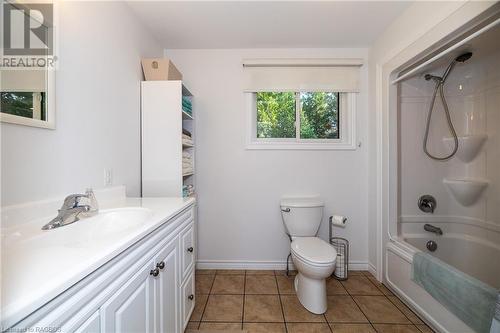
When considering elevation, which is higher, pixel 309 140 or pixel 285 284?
pixel 309 140

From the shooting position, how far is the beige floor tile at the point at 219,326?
1431 millimetres

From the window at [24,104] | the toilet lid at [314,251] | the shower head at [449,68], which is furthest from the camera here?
the shower head at [449,68]

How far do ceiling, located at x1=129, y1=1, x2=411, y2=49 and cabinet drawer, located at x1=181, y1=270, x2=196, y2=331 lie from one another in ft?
6.23

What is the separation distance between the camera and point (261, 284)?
196cm

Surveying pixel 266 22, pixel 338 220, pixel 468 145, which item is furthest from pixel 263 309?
pixel 266 22

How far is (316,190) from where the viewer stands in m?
2.21

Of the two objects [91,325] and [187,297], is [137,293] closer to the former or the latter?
[91,325]

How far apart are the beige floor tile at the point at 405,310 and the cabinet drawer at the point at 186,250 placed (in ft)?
5.16

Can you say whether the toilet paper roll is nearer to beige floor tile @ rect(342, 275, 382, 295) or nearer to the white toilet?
the white toilet

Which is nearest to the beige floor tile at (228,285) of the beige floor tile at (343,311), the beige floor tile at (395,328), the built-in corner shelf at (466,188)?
the beige floor tile at (343,311)

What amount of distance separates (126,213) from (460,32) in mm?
2180

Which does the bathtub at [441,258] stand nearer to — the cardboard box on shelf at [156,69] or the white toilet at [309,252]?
the white toilet at [309,252]

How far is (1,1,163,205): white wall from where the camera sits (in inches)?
34.4

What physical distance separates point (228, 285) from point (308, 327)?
762 mm
